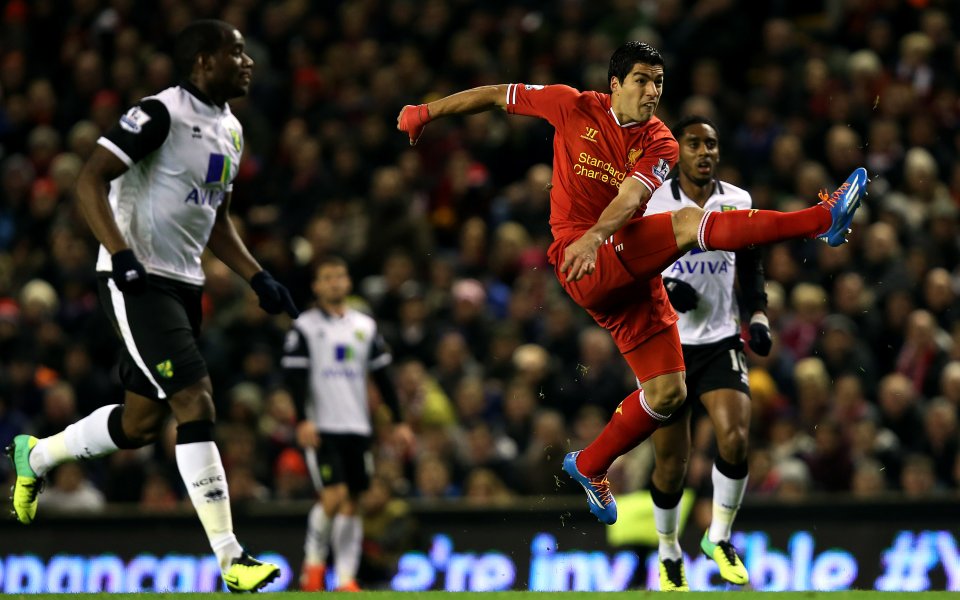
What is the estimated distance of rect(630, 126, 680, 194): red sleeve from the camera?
7.19 metres

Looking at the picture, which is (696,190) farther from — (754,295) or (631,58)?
(631,58)

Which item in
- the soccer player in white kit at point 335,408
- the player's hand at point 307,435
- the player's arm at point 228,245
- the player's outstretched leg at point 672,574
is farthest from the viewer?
the soccer player in white kit at point 335,408

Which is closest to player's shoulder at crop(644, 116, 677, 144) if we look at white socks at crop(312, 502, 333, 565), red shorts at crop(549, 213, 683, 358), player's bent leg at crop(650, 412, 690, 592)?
red shorts at crop(549, 213, 683, 358)

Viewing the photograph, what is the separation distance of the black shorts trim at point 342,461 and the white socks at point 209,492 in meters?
4.18

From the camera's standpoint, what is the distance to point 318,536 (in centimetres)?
1127

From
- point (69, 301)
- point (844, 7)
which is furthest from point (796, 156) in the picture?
point (69, 301)

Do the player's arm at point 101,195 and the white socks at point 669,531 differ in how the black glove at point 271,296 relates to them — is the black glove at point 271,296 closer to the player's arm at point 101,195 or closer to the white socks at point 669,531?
the player's arm at point 101,195

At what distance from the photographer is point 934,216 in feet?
41.6

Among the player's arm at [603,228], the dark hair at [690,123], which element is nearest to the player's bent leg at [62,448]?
the player's arm at [603,228]

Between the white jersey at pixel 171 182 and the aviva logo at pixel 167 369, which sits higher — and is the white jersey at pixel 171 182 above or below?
above

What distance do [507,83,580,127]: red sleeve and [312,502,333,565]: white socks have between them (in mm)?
4579

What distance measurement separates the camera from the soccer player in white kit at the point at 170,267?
23.2 feet

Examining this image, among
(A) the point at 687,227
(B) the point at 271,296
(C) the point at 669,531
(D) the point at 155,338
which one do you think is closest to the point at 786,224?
(A) the point at 687,227

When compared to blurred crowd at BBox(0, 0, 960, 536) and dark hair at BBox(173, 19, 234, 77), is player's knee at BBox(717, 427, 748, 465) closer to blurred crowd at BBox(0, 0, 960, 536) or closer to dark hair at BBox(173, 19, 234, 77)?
blurred crowd at BBox(0, 0, 960, 536)
